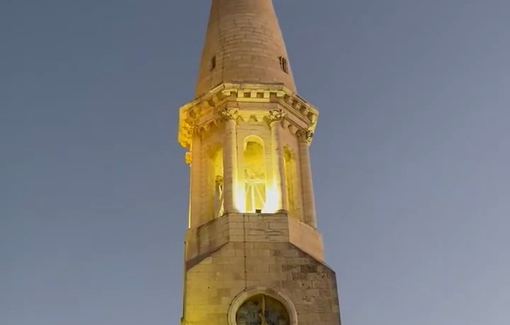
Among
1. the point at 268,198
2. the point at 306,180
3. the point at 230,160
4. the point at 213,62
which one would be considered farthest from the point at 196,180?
the point at 213,62

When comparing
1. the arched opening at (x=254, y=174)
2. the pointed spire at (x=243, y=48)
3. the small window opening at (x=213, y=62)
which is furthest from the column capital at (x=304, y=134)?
the small window opening at (x=213, y=62)

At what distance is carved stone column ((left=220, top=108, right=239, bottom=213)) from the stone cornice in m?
0.19

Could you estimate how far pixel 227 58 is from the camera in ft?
93.5

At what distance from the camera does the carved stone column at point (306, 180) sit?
2562 centimetres

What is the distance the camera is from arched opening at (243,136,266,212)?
2672 centimetres

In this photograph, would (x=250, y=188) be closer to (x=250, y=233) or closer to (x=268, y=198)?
(x=268, y=198)

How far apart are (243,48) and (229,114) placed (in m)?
3.76

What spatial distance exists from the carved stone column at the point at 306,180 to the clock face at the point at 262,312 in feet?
12.9

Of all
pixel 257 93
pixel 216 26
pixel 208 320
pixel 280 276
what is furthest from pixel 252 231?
pixel 216 26

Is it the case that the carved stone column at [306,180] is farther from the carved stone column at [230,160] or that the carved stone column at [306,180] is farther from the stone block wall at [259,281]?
the carved stone column at [230,160]

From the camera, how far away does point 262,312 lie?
2223 centimetres

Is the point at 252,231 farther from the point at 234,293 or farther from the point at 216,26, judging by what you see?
the point at 216,26

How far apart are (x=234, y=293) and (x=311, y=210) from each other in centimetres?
480

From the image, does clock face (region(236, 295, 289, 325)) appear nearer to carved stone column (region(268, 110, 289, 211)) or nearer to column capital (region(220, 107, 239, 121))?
carved stone column (region(268, 110, 289, 211))
